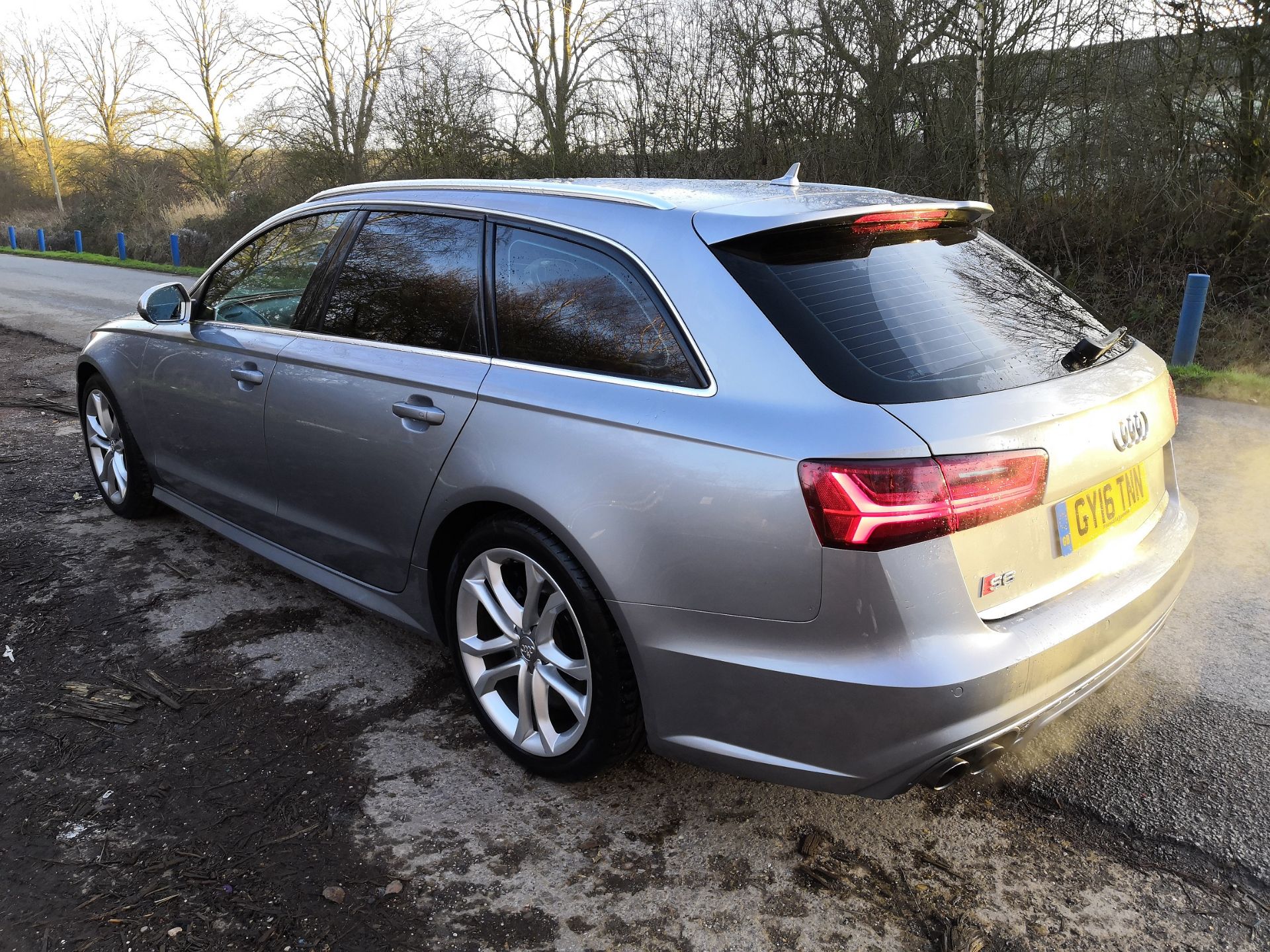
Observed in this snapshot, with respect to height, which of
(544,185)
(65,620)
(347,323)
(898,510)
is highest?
(544,185)

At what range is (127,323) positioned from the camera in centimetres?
457

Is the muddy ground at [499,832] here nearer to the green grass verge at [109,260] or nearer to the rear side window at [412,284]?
the rear side window at [412,284]

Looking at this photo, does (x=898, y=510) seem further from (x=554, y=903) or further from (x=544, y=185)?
(x=544, y=185)

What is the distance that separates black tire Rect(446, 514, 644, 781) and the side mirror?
228 cm

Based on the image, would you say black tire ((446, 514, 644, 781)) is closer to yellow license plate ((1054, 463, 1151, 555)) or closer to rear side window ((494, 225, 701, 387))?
rear side window ((494, 225, 701, 387))

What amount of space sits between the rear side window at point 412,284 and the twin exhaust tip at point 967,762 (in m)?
1.72

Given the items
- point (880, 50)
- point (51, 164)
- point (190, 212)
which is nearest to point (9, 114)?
point (51, 164)

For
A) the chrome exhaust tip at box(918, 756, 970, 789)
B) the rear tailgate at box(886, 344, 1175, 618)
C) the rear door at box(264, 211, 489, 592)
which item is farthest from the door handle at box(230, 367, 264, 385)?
the chrome exhaust tip at box(918, 756, 970, 789)

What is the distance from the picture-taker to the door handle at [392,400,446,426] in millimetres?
2820

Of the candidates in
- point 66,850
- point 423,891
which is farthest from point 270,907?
point 66,850

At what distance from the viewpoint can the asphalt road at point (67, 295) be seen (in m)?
11.7

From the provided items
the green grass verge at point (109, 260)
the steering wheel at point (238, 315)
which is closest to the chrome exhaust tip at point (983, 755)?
the steering wheel at point (238, 315)

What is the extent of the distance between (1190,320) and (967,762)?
7.82 m

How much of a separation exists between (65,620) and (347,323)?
5.71 feet
